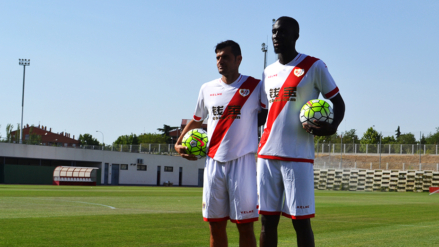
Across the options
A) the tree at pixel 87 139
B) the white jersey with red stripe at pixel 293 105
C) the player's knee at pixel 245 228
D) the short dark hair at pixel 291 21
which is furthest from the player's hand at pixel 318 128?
the tree at pixel 87 139

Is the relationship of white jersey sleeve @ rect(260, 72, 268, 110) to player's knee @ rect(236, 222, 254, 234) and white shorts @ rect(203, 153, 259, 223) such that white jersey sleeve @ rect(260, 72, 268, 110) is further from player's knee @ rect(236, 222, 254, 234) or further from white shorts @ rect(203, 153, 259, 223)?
player's knee @ rect(236, 222, 254, 234)

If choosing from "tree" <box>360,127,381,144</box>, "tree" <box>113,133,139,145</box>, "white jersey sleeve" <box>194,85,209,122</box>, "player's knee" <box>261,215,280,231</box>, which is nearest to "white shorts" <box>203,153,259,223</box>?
"player's knee" <box>261,215,280,231</box>

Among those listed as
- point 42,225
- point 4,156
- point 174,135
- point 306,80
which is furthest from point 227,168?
point 174,135

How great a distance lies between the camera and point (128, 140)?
434ft

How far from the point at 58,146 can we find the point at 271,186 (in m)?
56.9

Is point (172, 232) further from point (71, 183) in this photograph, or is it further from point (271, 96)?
point (71, 183)

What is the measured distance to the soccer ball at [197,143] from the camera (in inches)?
189

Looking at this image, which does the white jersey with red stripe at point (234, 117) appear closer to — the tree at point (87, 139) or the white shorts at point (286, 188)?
the white shorts at point (286, 188)

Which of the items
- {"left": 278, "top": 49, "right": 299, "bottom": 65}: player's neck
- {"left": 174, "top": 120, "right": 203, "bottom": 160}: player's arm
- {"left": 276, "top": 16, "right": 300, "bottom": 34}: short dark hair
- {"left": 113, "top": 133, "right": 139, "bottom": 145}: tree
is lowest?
{"left": 174, "top": 120, "right": 203, "bottom": 160}: player's arm

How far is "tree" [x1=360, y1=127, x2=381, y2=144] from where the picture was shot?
92688 mm

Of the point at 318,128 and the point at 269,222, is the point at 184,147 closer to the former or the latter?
the point at 269,222

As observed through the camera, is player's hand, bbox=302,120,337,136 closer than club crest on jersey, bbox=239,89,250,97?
Yes

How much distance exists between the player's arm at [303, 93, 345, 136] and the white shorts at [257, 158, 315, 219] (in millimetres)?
298

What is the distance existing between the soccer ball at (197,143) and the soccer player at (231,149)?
0.05 m
